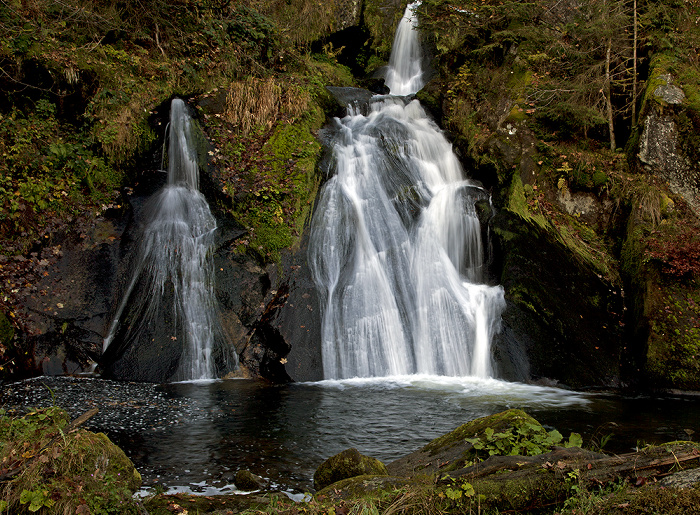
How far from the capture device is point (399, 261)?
943 centimetres

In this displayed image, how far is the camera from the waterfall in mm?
8008

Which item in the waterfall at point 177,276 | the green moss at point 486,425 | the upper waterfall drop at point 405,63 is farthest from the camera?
the upper waterfall drop at point 405,63

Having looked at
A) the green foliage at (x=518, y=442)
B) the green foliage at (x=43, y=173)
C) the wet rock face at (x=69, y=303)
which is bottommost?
the green foliage at (x=518, y=442)

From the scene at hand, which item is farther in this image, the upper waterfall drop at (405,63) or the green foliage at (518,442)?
the upper waterfall drop at (405,63)

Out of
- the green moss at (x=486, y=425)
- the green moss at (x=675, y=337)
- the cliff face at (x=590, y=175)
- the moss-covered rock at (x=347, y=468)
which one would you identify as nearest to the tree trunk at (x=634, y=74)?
the cliff face at (x=590, y=175)

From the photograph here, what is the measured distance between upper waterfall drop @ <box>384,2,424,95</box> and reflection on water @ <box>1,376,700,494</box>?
1117 centimetres

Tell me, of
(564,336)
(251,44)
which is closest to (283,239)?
(564,336)

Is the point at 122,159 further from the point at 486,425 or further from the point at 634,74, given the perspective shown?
the point at 634,74

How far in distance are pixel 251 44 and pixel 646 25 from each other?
954 cm

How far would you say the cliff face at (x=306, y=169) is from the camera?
26.1ft

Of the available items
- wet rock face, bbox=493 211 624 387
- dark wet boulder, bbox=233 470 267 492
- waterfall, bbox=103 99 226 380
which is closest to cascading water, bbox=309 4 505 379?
wet rock face, bbox=493 211 624 387

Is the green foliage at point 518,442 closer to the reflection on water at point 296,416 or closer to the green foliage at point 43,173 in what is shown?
the reflection on water at point 296,416

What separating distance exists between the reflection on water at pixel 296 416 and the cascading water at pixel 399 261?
1.98ft

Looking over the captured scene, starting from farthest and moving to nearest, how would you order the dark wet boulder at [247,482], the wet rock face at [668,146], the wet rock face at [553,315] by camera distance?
the wet rock face at [668,146], the wet rock face at [553,315], the dark wet boulder at [247,482]
